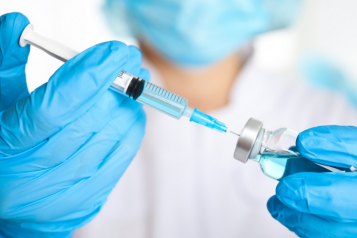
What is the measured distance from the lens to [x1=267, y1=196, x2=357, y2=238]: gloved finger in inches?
32.1

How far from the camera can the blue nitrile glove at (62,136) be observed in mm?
775

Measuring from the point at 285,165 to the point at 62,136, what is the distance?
0.60 metres

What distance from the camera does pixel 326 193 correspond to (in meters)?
0.77

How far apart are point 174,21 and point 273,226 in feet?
3.34

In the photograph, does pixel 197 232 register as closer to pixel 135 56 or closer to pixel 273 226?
pixel 273 226

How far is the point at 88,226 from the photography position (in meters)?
1.44

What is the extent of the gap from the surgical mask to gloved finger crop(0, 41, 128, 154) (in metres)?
0.70

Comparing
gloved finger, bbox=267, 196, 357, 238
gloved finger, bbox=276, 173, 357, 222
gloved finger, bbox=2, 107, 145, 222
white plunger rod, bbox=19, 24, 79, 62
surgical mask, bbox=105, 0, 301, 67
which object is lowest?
gloved finger, bbox=2, 107, 145, 222

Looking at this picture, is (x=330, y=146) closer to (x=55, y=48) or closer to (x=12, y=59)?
(x=55, y=48)

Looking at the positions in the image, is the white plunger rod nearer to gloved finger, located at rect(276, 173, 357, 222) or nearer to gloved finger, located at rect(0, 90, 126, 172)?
gloved finger, located at rect(0, 90, 126, 172)

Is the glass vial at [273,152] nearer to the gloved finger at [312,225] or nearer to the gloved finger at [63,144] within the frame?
the gloved finger at [312,225]

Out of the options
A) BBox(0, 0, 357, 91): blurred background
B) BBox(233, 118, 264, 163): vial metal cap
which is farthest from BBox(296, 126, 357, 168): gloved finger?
BBox(0, 0, 357, 91): blurred background

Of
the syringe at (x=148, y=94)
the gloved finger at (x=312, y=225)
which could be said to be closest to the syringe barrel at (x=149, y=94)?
the syringe at (x=148, y=94)

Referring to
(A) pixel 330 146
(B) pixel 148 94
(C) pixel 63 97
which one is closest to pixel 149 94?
(B) pixel 148 94
